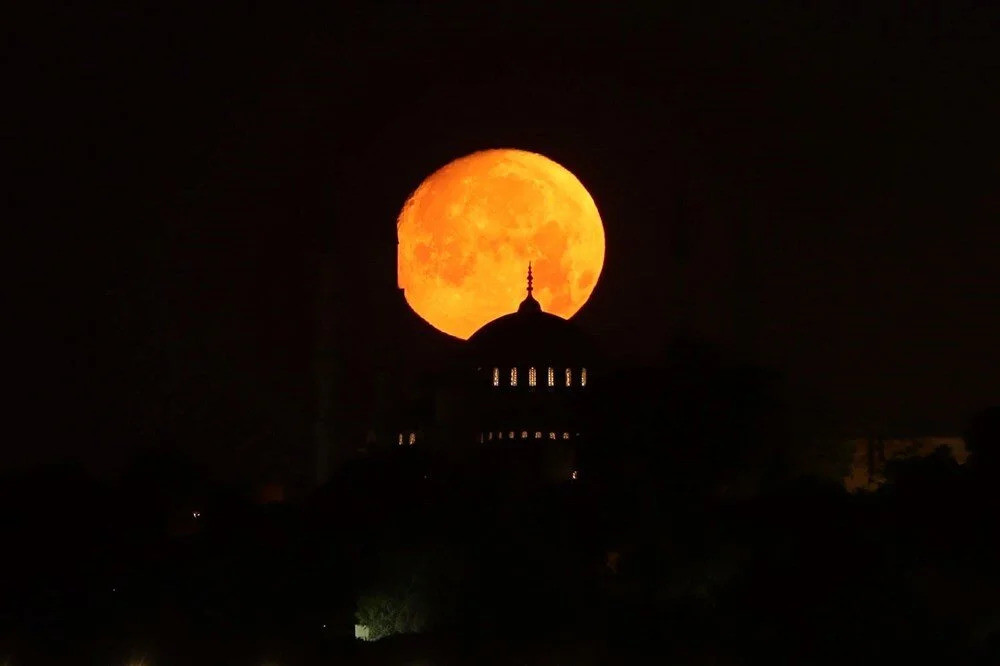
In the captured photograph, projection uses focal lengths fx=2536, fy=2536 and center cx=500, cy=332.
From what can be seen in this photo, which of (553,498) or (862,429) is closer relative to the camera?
(553,498)

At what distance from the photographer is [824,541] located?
153 ft

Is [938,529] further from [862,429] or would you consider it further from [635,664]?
[862,429]

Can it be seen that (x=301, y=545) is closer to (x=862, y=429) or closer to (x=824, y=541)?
(x=824, y=541)

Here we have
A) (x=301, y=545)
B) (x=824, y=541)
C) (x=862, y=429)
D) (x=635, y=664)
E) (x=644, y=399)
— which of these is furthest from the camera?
(x=862, y=429)

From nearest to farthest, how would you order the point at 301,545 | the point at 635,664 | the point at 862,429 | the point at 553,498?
the point at 635,664 → the point at 301,545 → the point at 553,498 → the point at 862,429

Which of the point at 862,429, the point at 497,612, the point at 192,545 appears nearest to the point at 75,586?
Answer: the point at 192,545

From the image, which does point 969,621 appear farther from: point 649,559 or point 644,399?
point 644,399

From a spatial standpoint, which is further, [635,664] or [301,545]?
[301,545]

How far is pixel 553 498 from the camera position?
54844mm

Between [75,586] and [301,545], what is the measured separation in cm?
446

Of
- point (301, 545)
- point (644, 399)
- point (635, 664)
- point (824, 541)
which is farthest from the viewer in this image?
point (644, 399)

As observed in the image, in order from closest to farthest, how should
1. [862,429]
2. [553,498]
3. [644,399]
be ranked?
[553,498]
[644,399]
[862,429]

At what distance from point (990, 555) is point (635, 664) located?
26.7ft

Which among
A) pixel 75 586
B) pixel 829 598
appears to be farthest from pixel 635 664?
pixel 75 586
